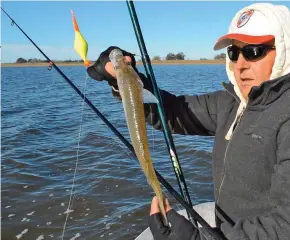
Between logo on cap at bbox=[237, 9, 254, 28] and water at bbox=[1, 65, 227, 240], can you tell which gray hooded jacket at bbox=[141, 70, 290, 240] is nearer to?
logo on cap at bbox=[237, 9, 254, 28]

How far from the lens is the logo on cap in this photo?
2.65 metres

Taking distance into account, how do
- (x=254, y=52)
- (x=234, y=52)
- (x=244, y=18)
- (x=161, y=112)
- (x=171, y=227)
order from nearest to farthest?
1. (x=171, y=227)
2. (x=254, y=52)
3. (x=244, y=18)
4. (x=234, y=52)
5. (x=161, y=112)

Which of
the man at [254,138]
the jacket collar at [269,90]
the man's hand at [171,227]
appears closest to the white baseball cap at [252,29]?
the man at [254,138]

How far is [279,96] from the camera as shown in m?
2.37

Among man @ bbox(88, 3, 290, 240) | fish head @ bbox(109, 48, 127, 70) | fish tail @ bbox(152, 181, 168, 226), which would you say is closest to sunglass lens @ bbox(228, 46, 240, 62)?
man @ bbox(88, 3, 290, 240)

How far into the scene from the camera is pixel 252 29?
2578 mm

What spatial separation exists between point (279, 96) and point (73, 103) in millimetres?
21230

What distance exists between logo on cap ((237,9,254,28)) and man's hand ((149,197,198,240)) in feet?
4.83

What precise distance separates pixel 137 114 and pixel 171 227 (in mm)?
806

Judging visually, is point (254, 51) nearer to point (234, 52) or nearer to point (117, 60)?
point (234, 52)

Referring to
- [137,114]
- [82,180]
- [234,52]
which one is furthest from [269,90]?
[82,180]

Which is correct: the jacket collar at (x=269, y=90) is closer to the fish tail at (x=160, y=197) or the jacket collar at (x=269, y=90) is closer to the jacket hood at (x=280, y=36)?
the jacket hood at (x=280, y=36)

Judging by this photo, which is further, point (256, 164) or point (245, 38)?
point (245, 38)

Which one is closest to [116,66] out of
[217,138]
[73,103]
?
[217,138]
